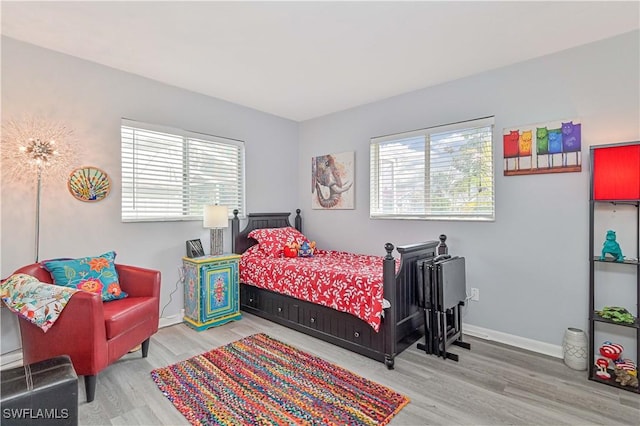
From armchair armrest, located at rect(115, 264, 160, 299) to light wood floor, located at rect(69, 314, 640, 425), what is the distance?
534mm

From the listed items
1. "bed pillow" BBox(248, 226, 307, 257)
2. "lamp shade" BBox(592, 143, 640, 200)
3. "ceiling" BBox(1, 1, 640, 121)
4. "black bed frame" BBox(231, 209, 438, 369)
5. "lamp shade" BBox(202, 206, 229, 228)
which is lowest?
"black bed frame" BBox(231, 209, 438, 369)

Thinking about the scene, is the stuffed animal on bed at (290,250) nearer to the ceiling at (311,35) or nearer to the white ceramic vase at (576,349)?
the ceiling at (311,35)

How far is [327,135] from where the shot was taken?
14.8 ft

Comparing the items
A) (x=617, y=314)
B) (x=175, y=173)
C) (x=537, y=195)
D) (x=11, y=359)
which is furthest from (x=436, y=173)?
(x=11, y=359)

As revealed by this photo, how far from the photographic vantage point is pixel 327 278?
2.86 metres

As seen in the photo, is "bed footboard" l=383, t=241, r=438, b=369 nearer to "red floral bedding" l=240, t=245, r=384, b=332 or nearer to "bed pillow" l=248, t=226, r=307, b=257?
"red floral bedding" l=240, t=245, r=384, b=332

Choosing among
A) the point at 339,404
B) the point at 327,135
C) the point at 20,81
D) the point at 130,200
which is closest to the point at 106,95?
the point at 20,81

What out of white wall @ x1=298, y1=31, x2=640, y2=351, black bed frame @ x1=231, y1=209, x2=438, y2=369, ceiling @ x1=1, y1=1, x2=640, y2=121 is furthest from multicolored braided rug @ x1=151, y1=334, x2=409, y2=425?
ceiling @ x1=1, y1=1, x2=640, y2=121

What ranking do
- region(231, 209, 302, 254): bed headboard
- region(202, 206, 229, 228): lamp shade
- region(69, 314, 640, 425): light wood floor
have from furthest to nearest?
region(231, 209, 302, 254): bed headboard < region(202, 206, 229, 228): lamp shade < region(69, 314, 640, 425): light wood floor

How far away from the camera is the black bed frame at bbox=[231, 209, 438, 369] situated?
2.48 metres

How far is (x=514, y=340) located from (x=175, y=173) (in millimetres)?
3837

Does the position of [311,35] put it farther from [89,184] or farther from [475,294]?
[475,294]

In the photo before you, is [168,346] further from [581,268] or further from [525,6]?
[525,6]

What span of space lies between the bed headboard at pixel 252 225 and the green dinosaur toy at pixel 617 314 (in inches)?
136
